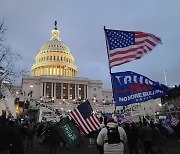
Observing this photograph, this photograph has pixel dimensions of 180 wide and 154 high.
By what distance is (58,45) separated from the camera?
13275 cm

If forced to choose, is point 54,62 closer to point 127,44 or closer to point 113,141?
point 127,44

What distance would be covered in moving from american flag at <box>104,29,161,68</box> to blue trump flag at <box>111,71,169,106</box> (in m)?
0.60

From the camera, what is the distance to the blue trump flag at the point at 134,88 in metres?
10.6

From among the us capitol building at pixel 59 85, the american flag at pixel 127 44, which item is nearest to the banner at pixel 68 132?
the american flag at pixel 127 44

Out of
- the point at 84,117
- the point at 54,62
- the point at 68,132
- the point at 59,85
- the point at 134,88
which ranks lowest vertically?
the point at 68,132

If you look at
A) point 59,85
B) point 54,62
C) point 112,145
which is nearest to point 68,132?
point 112,145

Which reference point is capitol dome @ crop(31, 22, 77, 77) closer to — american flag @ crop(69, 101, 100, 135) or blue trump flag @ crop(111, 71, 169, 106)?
american flag @ crop(69, 101, 100, 135)

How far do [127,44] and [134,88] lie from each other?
1.81m

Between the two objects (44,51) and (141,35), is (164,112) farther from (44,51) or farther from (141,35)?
(44,51)

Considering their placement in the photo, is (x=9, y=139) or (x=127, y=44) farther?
(x=127, y=44)

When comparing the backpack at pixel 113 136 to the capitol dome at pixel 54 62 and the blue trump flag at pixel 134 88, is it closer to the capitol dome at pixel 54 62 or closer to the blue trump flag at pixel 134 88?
the blue trump flag at pixel 134 88

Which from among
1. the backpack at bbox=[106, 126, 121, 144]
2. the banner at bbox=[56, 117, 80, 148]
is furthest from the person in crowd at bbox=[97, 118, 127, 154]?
the banner at bbox=[56, 117, 80, 148]

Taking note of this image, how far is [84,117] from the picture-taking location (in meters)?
13.0

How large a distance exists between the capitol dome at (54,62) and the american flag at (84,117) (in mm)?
109603
